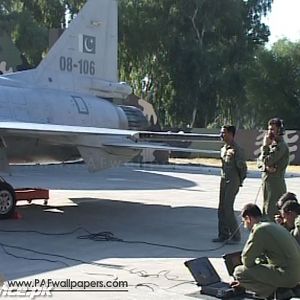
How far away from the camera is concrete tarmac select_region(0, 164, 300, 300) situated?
22.0 ft

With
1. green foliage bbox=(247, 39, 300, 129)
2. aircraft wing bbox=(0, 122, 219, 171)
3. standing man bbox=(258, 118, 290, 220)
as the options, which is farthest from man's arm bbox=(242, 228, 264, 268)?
green foliage bbox=(247, 39, 300, 129)

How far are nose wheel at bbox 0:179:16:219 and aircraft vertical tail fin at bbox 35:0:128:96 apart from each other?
268cm

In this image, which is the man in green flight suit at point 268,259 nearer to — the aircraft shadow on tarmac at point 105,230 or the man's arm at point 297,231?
the man's arm at point 297,231

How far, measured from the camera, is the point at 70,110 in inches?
488

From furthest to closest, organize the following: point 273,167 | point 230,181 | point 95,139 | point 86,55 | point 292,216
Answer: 1. point 86,55
2. point 95,139
3. point 230,181
4. point 273,167
5. point 292,216

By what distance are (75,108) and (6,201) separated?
2493 mm

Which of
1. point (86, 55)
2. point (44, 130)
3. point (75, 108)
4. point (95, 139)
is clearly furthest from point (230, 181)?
point (86, 55)

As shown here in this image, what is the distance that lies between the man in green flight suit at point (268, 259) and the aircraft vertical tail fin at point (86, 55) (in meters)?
8.19

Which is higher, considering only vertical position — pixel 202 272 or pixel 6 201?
pixel 202 272

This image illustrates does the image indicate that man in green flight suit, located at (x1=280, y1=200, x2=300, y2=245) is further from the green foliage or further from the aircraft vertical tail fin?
the green foliage

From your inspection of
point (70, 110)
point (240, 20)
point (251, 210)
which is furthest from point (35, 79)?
point (240, 20)

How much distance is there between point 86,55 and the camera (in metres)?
14.2

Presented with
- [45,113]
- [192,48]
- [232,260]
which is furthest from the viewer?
[192,48]

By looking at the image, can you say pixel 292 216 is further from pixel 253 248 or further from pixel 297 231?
pixel 253 248
